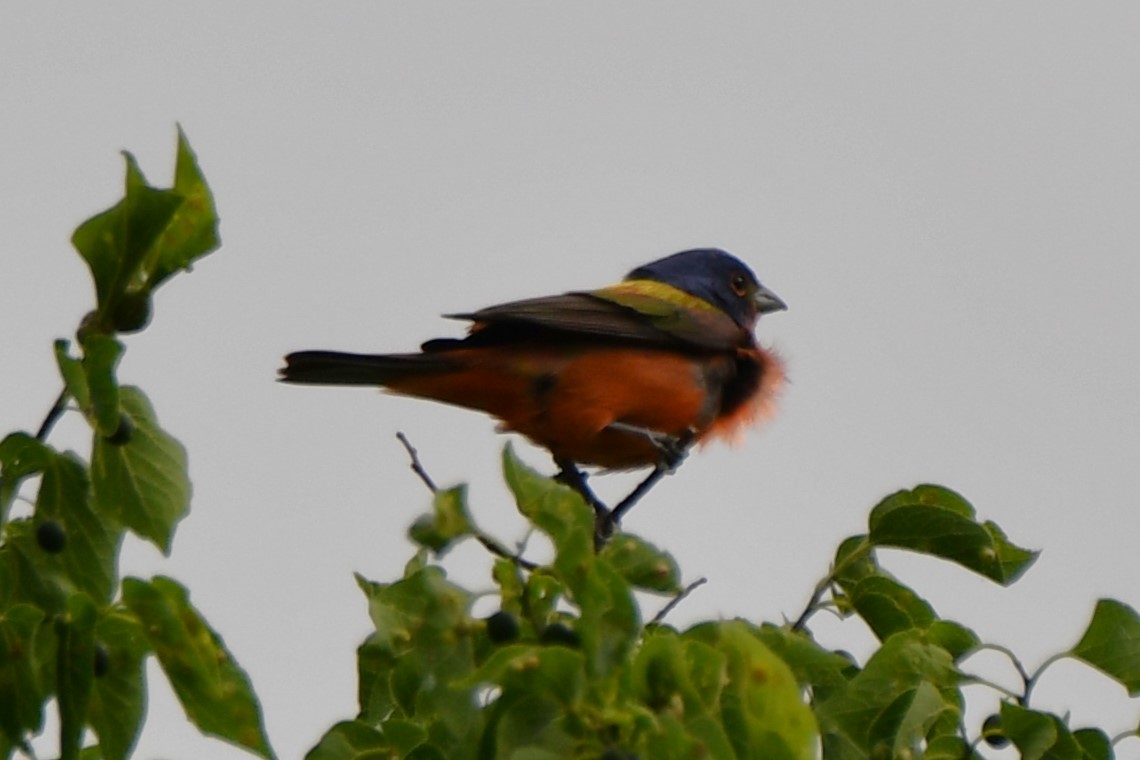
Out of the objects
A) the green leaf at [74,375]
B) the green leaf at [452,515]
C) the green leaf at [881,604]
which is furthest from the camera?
the green leaf at [881,604]

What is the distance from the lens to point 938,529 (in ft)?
12.8

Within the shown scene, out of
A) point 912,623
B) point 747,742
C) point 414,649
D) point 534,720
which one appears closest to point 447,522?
point 414,649

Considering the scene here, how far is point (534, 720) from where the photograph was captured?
266cm

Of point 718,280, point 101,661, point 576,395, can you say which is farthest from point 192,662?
point 718,280

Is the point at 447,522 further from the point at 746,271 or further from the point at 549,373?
the point at 746,271

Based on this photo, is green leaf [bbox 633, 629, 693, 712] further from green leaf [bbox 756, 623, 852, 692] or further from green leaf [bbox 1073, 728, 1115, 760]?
green leaf [bbox 1073, 728, 1115, 760]

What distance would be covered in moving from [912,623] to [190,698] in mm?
1676

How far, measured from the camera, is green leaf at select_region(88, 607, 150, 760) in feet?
10.0

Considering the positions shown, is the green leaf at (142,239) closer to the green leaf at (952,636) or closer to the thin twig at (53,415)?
the thin twig at (53,415)

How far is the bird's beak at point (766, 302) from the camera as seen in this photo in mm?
8656

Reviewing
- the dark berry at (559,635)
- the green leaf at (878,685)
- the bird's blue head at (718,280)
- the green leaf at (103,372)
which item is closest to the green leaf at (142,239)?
the green leaf at (103,372)

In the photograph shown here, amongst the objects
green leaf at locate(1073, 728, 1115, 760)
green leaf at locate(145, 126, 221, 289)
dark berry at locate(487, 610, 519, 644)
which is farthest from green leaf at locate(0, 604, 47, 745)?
green leaf at locate(1073, 728, 1115, 760)

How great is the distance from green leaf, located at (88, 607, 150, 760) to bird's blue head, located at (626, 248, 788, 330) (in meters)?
5.33

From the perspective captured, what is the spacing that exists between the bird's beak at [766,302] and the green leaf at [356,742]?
566 cm
